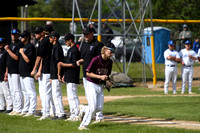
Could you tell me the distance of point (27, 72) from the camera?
1088 centimetres

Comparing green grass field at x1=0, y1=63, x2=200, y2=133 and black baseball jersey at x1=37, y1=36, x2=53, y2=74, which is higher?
black baseball jersey at x1=37, y1=36, x2=53, y2=74

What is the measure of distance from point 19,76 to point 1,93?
1.26m

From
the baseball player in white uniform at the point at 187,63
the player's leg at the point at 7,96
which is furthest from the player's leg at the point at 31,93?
the baseball player in white uniform at the point at 187,63

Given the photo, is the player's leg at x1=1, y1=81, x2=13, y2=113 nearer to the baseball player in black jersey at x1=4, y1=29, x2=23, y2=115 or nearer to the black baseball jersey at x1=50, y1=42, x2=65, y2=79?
the baseball player in black jersey at x1=4, y1=29, x2=23, y2=115

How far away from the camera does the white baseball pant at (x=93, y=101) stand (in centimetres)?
847

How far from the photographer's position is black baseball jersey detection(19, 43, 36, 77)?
10.9 m

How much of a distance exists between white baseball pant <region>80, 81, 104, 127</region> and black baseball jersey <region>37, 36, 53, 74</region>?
6.31 feet

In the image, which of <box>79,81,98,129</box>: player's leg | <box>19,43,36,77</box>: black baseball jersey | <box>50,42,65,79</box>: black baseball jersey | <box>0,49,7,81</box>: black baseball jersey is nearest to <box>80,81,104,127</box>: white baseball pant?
<box>79,81,98,129</box>: player's leg

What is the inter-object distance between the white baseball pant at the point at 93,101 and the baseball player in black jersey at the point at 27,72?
257cm

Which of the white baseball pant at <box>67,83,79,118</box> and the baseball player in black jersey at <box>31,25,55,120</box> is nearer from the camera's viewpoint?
the white baseball pant at <box>67,83,79,118</box>

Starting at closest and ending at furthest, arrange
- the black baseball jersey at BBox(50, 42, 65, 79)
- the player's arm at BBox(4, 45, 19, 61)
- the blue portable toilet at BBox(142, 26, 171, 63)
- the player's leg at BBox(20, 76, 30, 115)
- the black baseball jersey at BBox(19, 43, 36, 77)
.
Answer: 1. the black baseball jersey at BBox(50, 42, 65, 79)
2. the black baseball jersey at BBox(19, 43, 36, 77)
3. the player's leg at BBox(20, 76, 30, 115)
4. the player's arm at BBox(4, 45, 19, 61)
5. the blue portable toilet at BBox(142, 26, 171, 63)

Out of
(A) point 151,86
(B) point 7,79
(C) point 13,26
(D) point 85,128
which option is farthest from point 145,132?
(C) point 13,26

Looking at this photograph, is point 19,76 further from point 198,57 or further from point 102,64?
point 198,57

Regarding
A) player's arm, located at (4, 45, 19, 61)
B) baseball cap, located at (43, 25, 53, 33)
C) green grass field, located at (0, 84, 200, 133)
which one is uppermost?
baseball cap, located at (43, 25, 53, 33)
